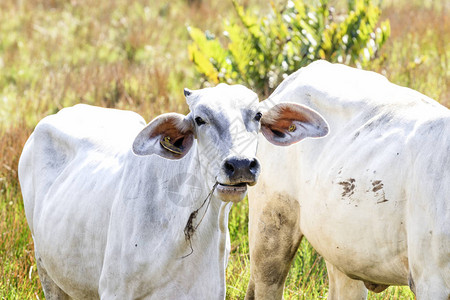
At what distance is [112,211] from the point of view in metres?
3.58

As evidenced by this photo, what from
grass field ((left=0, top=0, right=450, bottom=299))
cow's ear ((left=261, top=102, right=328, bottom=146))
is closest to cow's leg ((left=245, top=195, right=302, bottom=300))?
grass field ((left=0, top=0, right=450, bottom=299))

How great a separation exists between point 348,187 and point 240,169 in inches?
46.2

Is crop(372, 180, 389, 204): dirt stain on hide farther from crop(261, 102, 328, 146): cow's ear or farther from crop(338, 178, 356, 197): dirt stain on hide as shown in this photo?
crop(261, 102, 328, 146): cow's ear

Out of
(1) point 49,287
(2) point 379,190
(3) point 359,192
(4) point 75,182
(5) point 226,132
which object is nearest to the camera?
(5) point 226,132

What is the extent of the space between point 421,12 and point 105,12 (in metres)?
5.38

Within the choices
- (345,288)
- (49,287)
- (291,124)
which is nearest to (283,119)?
(291,124)

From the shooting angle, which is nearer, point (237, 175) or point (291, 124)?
point (237, 175)

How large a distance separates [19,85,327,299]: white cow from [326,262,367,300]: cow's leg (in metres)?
1.23

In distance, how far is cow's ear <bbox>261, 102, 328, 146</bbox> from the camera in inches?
132

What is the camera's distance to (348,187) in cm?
391

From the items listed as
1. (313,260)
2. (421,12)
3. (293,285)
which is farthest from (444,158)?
(421,12)

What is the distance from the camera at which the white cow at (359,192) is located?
11.4ft

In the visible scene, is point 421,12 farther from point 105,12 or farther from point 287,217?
point 287,217

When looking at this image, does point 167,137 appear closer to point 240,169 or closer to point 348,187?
point 240,169
